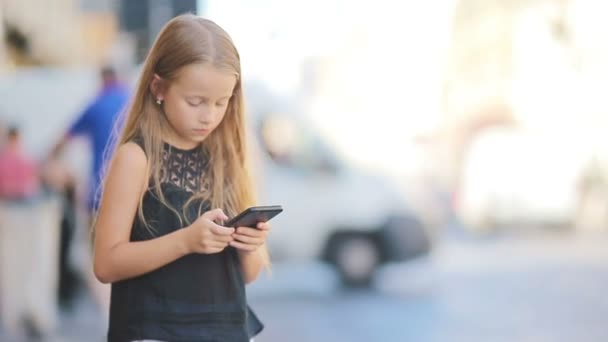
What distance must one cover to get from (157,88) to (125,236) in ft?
1.06

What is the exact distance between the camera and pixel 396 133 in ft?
48.6

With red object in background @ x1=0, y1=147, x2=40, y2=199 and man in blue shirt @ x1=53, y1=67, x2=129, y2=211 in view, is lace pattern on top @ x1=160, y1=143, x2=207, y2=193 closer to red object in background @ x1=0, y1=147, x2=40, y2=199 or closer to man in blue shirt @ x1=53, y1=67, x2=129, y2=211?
man in blue shirt @ x1=53, y1=67, x2=129, y2=211

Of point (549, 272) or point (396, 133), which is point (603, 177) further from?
point (549, 272)

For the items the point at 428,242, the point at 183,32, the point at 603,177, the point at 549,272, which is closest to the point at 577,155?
the point at 603,177

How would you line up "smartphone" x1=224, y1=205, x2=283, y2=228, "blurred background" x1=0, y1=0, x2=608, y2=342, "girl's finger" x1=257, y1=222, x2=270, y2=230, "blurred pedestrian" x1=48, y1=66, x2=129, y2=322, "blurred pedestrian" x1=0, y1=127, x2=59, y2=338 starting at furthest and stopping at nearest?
"blurred background" x1=0, y1=0, x2=608, y2=342, "blurred pedestrian" x1=0, y1=127, x2=59, y2=338, "blurred pedestrian" x1=48, y1=66, x2=129, y2=322, "girl's finger" x1=257, y1=222, x2=270, y2=230, "smartphone" x1=224, y1=205, x2=283, y2=228

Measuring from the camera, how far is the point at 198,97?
2.68 metres

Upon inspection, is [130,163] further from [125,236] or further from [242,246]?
[242,246]

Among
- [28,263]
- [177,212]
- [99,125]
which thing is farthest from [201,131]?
[28,263]

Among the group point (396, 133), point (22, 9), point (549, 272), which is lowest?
point (549, 272)

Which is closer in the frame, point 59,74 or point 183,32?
point 183,32

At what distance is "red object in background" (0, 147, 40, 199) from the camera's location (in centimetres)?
861

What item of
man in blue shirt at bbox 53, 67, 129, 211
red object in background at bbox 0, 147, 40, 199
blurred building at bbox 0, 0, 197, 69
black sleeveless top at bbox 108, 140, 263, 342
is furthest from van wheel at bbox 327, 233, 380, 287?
black sleeveless top at bbox 108, 140, 263, 342

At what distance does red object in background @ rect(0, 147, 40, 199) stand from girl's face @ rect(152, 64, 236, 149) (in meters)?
5.99

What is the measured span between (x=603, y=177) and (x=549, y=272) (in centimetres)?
507
